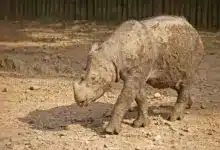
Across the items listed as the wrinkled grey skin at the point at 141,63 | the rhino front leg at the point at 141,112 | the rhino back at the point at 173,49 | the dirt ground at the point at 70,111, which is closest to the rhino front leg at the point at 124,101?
the wrinkled grey skin at the point at 141,63

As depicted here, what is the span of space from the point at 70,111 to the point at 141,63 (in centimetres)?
137

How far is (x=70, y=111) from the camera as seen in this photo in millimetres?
7742

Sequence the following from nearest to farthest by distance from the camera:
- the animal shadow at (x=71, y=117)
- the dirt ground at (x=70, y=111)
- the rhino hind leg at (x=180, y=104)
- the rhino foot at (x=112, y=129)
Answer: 1. the dirt ground at (x=70, y=111)
2. the rhino foot at (x=112, y=129)
3. the animal shadow at (x=71, y=117)
4. the rhino hind leg at (x=180, y=104)

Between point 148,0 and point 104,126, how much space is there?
Result: 32.5 feet

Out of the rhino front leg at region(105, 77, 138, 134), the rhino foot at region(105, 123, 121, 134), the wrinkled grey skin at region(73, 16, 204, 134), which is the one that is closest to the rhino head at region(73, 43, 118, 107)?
the wrinkled grey skin at region(73, 16, 204, 134)

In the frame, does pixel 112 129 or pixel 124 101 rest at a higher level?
pixel 124 101

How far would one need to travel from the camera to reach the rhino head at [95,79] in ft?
21.0

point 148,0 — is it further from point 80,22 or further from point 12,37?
point 12,37

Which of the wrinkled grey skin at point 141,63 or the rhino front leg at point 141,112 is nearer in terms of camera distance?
the wrinkled grey skin at point 141,63

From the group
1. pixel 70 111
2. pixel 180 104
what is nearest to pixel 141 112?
pixel 180 104

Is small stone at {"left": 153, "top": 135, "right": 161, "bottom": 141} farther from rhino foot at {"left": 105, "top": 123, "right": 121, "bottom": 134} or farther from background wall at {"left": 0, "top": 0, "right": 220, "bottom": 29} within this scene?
background wall at {"left": 0, "top": 0, "right": 220, "bottom": 29}

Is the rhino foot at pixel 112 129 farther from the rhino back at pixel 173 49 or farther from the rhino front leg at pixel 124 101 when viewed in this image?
the rhino back at pixel 173 49

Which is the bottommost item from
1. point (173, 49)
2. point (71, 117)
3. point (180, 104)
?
point (71, 117)

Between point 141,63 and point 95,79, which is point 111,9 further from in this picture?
point 95,79
